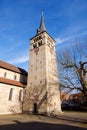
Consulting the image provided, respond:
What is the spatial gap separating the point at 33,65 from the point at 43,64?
3.63 m

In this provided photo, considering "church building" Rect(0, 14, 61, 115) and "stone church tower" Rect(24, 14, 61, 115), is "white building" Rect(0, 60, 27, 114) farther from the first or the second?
"stone church tower" Rect(24, 14, 61, 115)

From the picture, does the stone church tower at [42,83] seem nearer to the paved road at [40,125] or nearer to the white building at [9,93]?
the white building at [9,93]

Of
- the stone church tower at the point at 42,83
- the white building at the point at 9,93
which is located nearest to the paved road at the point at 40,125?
the white building at the point at 9,93

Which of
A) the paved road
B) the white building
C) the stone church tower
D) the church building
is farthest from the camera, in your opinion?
the stone church tower

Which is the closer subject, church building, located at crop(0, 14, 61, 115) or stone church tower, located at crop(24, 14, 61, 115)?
church building, located at crop(0, 14, 61, 115)

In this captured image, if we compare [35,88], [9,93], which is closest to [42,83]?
[35,88]

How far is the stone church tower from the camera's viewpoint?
23578 millimetres

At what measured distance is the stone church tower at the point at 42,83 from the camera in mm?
23578

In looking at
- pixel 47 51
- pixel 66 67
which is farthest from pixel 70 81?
pixel 47 51

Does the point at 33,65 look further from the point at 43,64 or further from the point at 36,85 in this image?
the point at 36,85

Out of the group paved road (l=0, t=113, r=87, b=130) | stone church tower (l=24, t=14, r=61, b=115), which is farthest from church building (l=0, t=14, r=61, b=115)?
paved road (l=0, t=113, r=87, b=130)

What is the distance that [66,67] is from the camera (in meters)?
16.8

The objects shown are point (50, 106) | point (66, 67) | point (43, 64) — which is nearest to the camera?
point (66, 67)

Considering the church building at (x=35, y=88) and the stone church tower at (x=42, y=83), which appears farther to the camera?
the stone church tower at (x=42, y=83)
